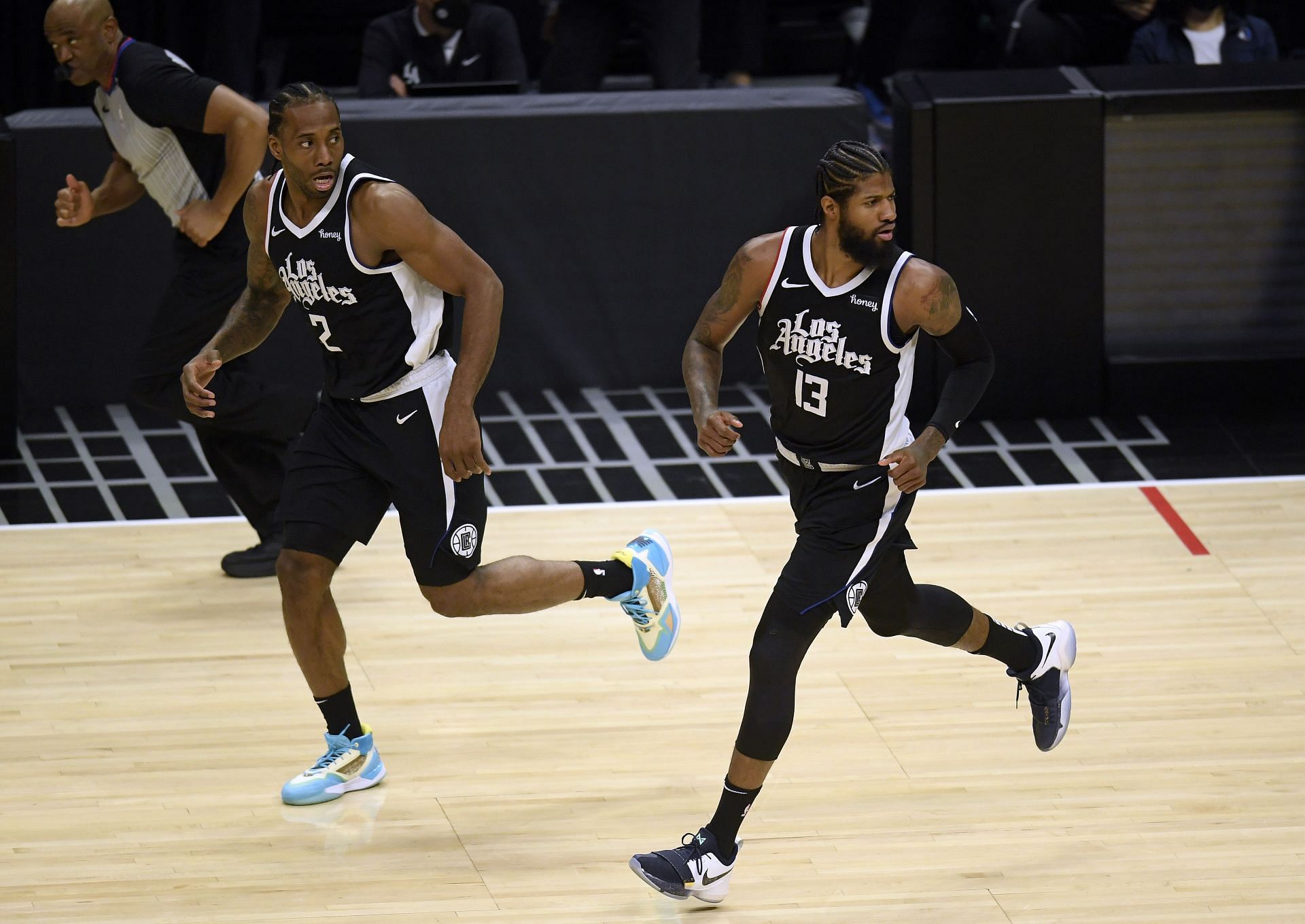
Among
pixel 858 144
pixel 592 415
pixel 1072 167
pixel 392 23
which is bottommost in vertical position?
pixel 592 415

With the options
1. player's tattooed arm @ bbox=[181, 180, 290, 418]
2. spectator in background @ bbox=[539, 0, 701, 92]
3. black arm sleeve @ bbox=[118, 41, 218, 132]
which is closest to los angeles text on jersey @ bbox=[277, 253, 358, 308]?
player's tattooed arm @ bbox=[181, 180, 290, 418]

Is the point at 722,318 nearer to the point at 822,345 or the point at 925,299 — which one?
the point at 822,345

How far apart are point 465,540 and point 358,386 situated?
0.46 m

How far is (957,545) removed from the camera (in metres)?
6.23

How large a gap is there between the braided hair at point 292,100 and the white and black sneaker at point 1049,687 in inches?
86.1

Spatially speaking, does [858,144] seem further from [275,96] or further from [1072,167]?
[1072,167]

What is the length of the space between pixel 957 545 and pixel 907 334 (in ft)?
7.74

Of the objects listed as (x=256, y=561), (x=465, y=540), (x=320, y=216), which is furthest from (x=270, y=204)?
(x=256, y=561)

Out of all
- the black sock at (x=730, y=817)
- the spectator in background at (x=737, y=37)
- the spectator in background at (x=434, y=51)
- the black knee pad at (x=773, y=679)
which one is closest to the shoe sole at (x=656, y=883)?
the black sock at (x=730, y=817)

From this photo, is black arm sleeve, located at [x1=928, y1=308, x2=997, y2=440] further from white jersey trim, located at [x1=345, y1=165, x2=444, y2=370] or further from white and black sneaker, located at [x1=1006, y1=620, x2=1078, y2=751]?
white jersey trim, located at [x1=345, y1=165, x2=444, y2=370]

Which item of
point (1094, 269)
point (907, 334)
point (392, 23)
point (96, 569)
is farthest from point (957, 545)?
point (392, 23)

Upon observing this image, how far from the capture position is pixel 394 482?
14.4 ft

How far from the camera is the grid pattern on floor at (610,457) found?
272 inches

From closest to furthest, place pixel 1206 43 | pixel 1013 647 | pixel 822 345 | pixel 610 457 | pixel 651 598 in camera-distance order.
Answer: pixel 822 345 → pixel 1013 647 → pixel 651 598 → pixel 610 457 → pixel 1206 43
